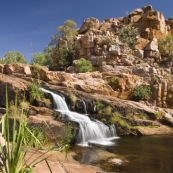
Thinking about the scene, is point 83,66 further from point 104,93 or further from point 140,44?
point 140,44

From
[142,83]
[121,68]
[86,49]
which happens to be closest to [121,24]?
[86,49]

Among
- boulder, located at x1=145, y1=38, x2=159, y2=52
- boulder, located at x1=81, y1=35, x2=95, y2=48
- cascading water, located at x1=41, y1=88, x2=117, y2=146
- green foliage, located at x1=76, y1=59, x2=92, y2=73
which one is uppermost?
boulder, located at x1=81, y1=35, x2=95, y2=48

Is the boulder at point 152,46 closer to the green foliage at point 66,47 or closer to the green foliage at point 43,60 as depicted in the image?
the green foliage at point 66,47

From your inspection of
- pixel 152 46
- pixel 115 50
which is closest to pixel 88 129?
pixel 115 50

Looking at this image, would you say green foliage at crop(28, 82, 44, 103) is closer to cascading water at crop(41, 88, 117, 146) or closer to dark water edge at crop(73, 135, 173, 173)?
cascading water at crop(41, 88, 117, 146)

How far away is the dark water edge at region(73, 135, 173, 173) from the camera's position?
32.2 ft

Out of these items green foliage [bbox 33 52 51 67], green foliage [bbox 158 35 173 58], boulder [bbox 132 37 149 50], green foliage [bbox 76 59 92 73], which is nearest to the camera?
green foliage [bbox 76 59 92 73]

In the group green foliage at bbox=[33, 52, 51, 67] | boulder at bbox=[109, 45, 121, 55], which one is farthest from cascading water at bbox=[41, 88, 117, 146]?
green foliage at bbox=[33, 52, 51, 67]

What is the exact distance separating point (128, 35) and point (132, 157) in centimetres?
3790

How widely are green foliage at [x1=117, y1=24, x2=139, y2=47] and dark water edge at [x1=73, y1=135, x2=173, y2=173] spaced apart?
31.9 metres

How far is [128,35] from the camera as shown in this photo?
151 feet

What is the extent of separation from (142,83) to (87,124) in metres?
17.0

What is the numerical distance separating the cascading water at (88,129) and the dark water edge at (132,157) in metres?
1.60

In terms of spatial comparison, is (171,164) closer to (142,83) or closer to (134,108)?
(134,108)
